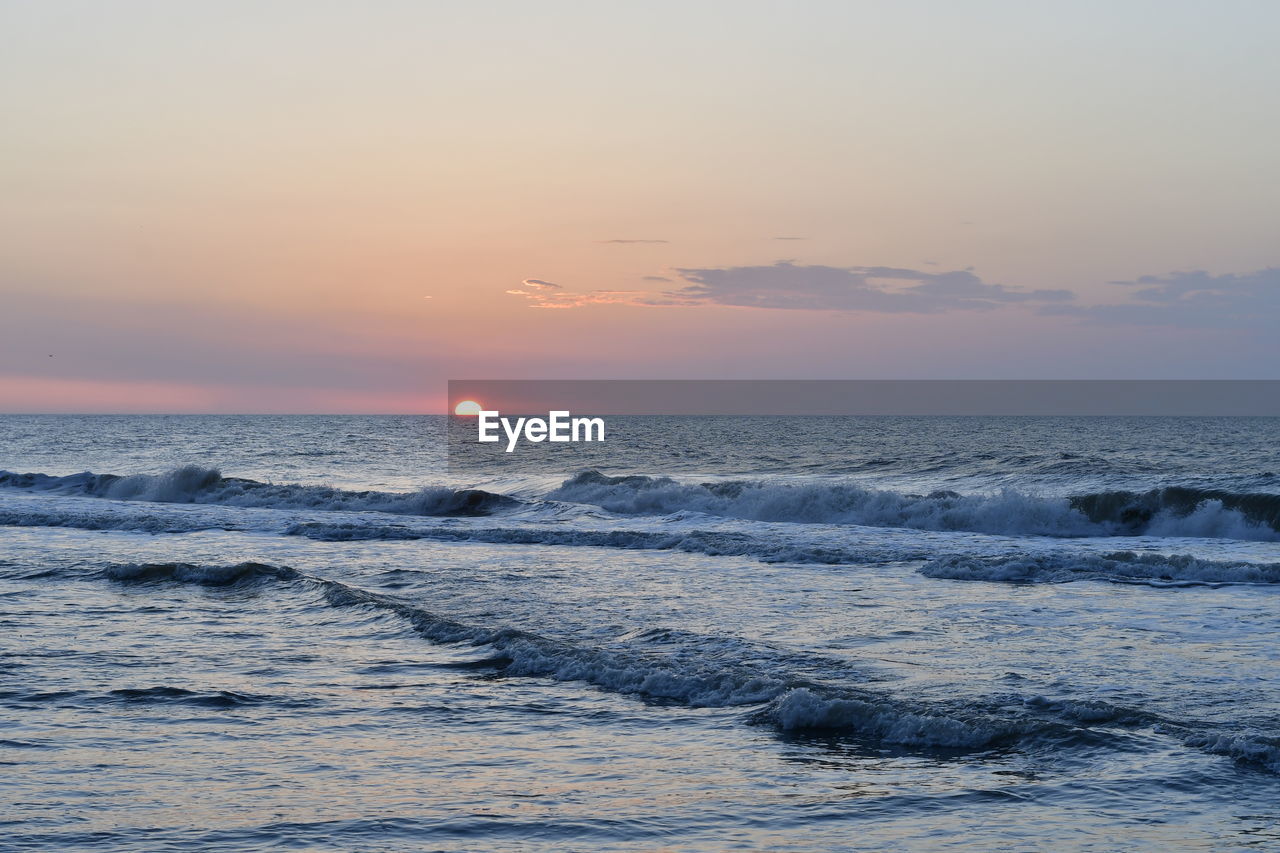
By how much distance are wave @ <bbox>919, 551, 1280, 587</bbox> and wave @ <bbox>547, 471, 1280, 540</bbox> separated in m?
9.56

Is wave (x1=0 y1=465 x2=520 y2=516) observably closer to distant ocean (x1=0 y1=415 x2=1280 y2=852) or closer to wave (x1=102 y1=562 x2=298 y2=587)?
distant ocean (x1=0 y1=415 x2=1280 y2=852)

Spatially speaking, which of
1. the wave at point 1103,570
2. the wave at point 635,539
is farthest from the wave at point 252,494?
the wave at point 1103,570

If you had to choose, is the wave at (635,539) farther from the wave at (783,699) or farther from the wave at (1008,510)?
the wave at (783,699)

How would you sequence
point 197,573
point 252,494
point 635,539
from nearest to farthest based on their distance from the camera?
point 197,573
point 635,539
point 252,494

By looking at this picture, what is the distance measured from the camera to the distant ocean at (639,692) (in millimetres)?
7215

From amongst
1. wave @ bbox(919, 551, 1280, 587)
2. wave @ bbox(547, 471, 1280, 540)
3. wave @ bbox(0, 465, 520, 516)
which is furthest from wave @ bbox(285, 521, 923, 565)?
wave @ bbox(0, 465, 520, 516)

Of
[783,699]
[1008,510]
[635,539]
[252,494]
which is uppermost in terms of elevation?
[783,699]

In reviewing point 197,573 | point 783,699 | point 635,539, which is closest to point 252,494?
point 635,539

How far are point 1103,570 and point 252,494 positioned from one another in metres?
31.4

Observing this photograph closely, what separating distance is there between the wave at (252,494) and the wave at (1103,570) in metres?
20.1

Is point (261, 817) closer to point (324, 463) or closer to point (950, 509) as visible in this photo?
point (950, 509)

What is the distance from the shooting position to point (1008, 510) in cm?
3114

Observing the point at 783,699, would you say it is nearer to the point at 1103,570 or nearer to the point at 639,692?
the point at 639,692

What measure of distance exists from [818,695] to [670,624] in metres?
4.59
